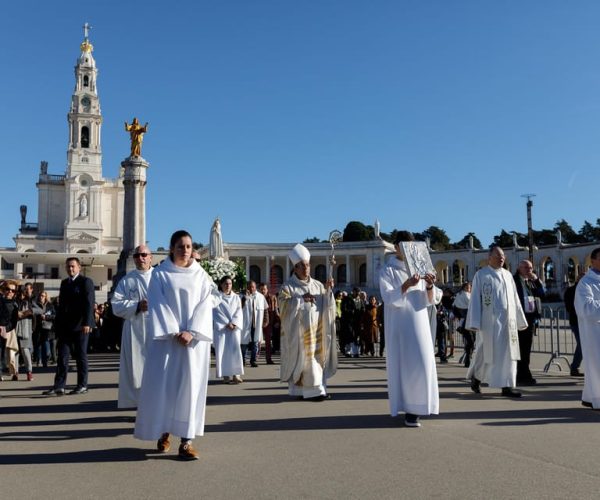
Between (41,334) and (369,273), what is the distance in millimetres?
75695

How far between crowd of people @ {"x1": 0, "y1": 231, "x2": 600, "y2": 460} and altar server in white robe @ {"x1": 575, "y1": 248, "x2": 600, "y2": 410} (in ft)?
0.04

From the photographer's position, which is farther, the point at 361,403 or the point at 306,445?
the point at 361,403

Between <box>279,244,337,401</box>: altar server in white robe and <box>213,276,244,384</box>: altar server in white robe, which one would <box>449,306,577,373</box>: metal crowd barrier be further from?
<box>213,276,244,384</box>: altar server in white robe

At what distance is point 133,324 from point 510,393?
563 cm

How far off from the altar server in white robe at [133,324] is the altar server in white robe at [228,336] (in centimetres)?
382

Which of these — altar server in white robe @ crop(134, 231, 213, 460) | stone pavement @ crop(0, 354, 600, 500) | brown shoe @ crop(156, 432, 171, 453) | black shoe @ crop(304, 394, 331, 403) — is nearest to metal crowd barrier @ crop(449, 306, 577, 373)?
stone pavement @ crop(0, 354, 600, 500)

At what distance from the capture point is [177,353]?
5.74 meters

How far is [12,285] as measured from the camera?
1254 centimetres

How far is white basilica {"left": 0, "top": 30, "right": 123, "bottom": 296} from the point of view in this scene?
81438 millimetres

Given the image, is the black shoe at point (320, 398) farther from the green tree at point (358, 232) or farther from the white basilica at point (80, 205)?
the green tree at point (358, 232)

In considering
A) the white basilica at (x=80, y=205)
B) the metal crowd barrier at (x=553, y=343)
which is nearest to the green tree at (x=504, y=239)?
the white basilica at (x=80, y=205)

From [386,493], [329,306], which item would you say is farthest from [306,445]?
[329,306]

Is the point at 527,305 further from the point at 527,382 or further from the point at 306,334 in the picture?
the point at 306,334

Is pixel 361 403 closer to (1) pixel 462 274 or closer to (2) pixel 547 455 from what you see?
(2) pixel 547 455
